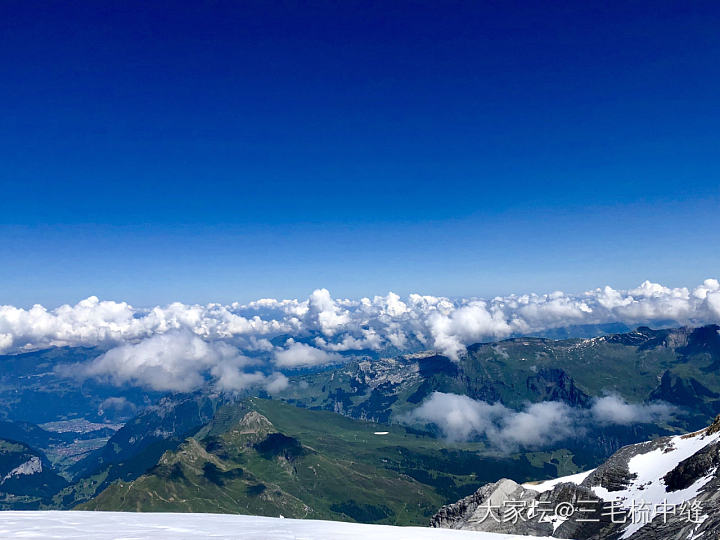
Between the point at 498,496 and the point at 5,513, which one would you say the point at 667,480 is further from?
the point at 5,513

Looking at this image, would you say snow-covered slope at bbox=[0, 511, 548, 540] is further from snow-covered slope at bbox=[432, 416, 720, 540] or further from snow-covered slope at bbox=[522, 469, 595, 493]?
snow-covered slope at bbox=[522, 469, 595, 493]

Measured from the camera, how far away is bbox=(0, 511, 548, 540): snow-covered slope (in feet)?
70.4

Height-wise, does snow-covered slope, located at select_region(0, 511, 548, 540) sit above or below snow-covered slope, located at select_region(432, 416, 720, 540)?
above

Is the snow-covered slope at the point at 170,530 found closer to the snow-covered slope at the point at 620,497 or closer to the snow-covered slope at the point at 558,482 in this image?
the snow-covered slope at the point at 620,497

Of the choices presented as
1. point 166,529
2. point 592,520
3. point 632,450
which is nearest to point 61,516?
point 166,529

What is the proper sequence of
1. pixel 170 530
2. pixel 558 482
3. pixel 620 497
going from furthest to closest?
pixel 558 482, pixel 620 497, pixel 170 530

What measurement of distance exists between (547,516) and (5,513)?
9469 cm

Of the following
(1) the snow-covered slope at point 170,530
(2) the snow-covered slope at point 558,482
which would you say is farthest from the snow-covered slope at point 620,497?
(1) the snow-covered slope at point 170,530

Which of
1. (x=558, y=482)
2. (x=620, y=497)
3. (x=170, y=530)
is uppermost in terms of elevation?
(x=170, y=530)

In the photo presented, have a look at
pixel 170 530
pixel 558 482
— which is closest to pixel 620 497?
pixel 558 482

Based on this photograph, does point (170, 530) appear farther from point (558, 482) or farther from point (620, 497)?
point (558, 482)

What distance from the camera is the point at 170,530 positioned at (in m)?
23.6

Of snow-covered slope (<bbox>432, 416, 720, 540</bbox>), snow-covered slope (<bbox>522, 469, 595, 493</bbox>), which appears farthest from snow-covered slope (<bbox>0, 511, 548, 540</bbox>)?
snow-covered slope (<bbox>522, 469, 595, 493</bbox>)

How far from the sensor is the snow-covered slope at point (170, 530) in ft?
70.4
